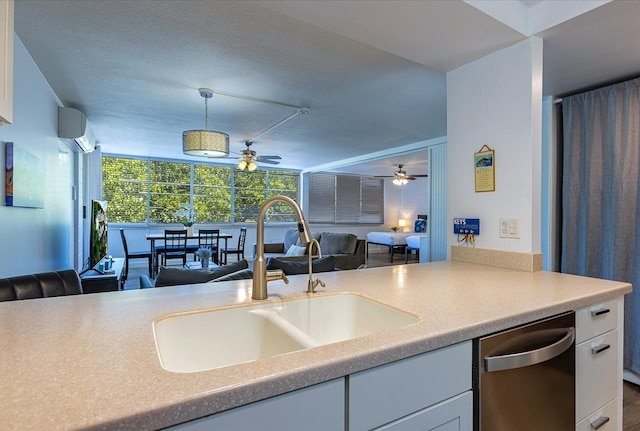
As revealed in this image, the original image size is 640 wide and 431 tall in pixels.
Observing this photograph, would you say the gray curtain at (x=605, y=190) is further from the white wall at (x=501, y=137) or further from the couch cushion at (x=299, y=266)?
the couch cushion at (x=299, y=266)

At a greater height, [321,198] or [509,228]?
[321,198]

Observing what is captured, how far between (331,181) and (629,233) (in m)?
7.79

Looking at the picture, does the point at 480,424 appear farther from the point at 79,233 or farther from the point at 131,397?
the point at 79,233

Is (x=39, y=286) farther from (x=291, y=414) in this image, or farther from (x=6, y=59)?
(x=291, y=414)

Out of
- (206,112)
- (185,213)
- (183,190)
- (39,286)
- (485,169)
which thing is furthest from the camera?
(183,190)

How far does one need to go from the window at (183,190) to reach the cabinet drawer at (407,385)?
6.61 metres

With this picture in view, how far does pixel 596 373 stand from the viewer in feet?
4.58

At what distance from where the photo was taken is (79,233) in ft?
16.1

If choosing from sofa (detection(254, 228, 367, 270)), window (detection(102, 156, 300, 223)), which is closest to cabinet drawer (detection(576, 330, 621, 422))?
sofa (detection(254, 228, 367, 270))

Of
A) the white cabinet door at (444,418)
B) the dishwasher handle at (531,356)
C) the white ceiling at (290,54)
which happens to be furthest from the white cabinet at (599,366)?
the white ceiling at (290,54)

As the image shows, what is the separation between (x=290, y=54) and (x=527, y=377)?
2.48 meters

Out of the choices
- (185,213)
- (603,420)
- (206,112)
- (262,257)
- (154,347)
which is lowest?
(603,420)

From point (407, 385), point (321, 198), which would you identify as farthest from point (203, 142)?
point (321, 198)

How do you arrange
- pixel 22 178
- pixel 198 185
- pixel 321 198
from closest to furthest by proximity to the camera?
pixel 22 178, pixel 198 185, pixel 321 198
